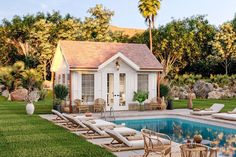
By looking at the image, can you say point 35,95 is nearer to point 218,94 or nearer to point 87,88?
point 87,88

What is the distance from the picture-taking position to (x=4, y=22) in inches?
1969

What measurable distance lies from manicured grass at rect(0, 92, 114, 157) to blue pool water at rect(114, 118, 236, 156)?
4379 mm

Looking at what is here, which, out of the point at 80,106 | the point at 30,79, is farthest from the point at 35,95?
the point at 80,106

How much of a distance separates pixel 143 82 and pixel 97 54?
12.6 ft

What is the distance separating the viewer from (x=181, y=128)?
17.8 meters

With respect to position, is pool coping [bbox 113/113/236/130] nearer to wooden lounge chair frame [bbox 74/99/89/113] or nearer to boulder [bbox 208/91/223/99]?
wooden lounge chair frame [bbox 74/99/89/113]

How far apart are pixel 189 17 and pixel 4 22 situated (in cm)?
2685

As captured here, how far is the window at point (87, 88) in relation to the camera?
2311 centimetres

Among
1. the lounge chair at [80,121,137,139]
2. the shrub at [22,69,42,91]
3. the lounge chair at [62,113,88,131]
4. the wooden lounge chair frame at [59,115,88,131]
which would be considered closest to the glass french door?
the wooden lounge chair frame at [59,115,88,131]

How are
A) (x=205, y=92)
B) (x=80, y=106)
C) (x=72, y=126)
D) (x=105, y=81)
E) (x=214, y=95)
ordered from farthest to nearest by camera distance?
1. (x=205, y=92)
2. (x=214, y=95)
3. (x=105, y=81)
4. (x=80, y=106)
5. (x=72, y=126)

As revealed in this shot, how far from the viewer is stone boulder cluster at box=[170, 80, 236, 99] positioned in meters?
34.8

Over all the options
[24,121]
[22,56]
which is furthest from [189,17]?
[24,121]

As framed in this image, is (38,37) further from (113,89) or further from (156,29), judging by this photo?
(113,89)

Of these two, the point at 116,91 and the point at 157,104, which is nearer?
the point at 116,91
